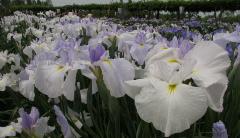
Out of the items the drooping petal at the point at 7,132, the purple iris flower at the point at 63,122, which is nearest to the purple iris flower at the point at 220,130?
the purple iris flower at the point at 63,122

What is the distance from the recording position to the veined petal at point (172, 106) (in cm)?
157

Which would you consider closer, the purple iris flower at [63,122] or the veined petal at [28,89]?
the purple iris flower at [63,122]

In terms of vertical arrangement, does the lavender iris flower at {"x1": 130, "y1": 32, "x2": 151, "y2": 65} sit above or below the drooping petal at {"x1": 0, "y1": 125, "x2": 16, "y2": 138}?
above

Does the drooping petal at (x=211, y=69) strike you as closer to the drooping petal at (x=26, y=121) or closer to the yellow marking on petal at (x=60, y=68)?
the yellow marking on petal at (x=60, y=68)

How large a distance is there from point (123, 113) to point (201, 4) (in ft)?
82.0

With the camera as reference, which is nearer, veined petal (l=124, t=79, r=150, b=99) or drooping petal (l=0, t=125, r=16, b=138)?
veined petal (l=124, t=79, r=150, b=99)

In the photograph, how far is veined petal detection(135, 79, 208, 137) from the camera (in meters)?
1.57

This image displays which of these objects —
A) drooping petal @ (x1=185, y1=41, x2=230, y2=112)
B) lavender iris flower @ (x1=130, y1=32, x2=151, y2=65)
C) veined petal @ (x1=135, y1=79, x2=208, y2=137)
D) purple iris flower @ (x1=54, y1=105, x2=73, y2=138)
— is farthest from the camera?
lavender iris flower @ (x1=130, y1=32, x2=151, y2=65)

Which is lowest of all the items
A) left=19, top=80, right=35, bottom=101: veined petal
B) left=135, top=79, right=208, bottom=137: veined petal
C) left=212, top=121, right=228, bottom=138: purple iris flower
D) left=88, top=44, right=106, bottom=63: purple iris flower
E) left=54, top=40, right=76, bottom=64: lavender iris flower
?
left=19, top=80, right=35, bottom=101: veined petal

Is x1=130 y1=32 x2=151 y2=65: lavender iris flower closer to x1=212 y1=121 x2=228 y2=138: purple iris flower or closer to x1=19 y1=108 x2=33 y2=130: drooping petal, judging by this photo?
x1=19 y1=108 x2=33 y2=130: drooping petal

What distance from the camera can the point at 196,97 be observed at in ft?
5.27

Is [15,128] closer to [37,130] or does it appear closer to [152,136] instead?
[37,130]

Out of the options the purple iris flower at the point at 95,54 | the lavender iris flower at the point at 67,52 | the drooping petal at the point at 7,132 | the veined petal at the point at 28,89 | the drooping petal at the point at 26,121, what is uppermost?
the purple iris flower at the point at 95,54

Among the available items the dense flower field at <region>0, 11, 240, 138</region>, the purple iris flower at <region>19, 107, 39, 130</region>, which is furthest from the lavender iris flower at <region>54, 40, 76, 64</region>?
the purple iris flower at <region>19, 107, 39, 130</region>
